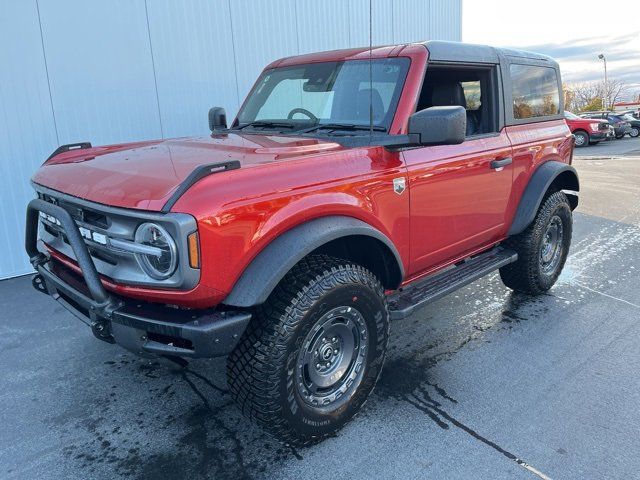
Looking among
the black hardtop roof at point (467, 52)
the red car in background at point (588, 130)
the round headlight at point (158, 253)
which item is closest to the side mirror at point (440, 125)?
the black hardtop roof at point (467, 52)

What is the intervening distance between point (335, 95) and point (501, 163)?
1.32 metres

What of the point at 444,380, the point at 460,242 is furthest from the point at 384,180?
the point at 444,380

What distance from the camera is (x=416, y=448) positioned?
260 centimetres

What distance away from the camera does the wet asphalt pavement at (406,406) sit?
2514mm

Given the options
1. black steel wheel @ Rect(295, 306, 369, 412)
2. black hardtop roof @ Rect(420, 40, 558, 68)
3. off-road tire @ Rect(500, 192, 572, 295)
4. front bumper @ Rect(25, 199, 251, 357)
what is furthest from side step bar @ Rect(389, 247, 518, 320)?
black hardtop roof @ Rect(420, 40, 558, 68)

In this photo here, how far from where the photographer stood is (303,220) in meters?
2.47

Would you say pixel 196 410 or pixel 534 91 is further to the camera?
pixel 534 91

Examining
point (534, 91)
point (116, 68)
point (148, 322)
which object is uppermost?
point (116, 68)

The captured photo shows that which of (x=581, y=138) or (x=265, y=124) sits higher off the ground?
(x=265, y=124)

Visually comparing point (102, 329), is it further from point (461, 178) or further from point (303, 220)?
point (461, 178)

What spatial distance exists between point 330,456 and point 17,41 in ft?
17.2

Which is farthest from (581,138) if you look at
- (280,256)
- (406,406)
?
(280,256)

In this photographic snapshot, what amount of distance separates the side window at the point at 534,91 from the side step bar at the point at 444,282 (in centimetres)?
111

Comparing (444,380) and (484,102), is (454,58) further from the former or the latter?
(444,380)
